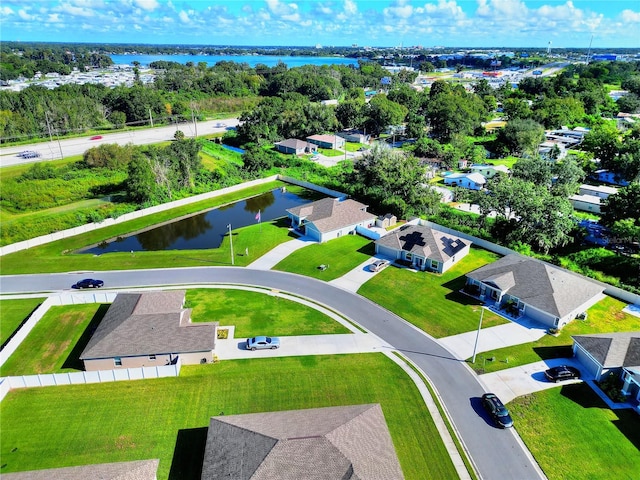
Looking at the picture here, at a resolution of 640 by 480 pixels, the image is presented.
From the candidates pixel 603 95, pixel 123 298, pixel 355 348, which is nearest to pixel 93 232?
pixel 123 298

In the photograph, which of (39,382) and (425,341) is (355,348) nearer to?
(425,341)

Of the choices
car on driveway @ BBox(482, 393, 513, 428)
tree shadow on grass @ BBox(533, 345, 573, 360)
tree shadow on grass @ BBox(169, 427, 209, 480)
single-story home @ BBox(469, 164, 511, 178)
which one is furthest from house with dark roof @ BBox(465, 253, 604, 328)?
single-story home @ BBox(469, 164, 511, 178)

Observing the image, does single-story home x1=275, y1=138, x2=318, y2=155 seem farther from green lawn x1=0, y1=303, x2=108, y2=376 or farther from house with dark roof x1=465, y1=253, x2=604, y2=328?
green lawn x1=0, y1=303, x2=108, y2=376

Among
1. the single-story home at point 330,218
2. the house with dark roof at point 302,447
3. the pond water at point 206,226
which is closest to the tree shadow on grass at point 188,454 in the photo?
the house with dark roof at point 302,447

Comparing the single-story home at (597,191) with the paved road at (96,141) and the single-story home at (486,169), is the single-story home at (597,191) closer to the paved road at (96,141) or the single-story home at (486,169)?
the single-story home at (486,169)

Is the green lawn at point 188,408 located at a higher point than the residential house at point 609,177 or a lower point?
lower

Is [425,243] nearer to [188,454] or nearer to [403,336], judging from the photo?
[403,336]

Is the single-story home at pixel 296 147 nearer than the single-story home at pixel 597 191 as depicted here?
No
